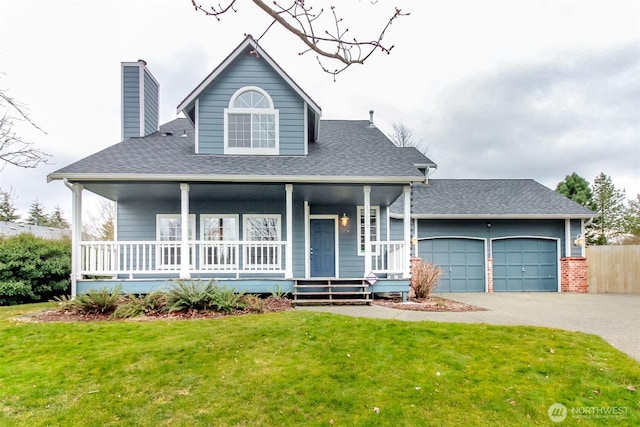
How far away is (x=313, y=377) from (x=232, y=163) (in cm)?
672

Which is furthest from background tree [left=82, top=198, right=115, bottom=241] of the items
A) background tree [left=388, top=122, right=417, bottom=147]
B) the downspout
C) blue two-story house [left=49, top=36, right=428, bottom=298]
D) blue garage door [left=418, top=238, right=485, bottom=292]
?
blue garage door [left=418, top=238, right=485, bottom=292]

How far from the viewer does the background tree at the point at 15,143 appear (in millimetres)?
6199

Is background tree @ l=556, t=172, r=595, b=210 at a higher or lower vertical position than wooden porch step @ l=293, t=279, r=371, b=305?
higher

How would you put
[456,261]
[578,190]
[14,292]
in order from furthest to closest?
[578,190], [456,261], [14,292]

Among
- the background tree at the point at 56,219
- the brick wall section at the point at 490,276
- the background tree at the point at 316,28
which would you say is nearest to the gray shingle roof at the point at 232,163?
the background tree at the point at 316,28

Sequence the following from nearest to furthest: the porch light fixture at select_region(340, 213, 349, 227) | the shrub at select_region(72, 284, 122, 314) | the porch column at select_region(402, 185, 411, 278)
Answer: the shrub at select_region(72, 284, 122, 314), the porch column at select_region(402, 185, 411, 278), the porch light fixture at select_region(340, 213, 349, 227)

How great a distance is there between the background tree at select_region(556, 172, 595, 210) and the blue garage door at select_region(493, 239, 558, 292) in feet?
41.3

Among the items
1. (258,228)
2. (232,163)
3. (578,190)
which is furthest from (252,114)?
(578,190)

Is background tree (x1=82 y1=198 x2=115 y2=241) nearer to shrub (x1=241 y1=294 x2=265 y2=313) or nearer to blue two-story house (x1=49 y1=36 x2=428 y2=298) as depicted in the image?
blue two-story house (x1=49 y1=36 x2=428 y2=298)

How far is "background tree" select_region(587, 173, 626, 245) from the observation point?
81.8 ft

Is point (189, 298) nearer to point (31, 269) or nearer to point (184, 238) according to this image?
point (184, 238)

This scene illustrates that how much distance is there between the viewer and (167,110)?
1614cm

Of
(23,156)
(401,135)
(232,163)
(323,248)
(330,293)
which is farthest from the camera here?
(401,135)

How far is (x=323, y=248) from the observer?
1170cm
